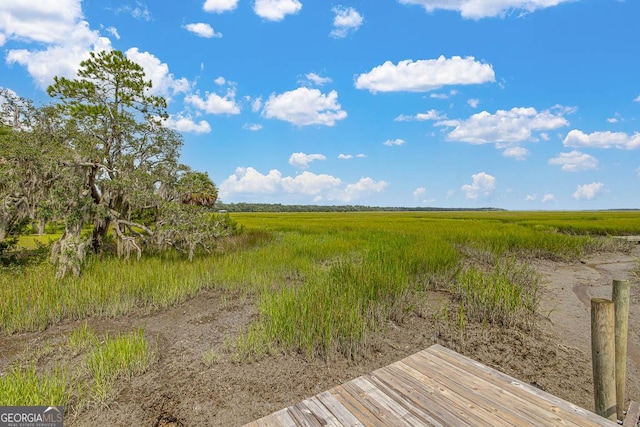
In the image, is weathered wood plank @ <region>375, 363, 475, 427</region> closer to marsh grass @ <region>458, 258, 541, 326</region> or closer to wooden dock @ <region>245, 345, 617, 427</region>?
wooden dock @ <region>245, 345, 617, 427</region>

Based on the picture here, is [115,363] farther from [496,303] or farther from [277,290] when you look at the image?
[496,303]

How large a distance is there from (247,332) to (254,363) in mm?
1036

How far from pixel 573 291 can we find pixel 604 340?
682cm

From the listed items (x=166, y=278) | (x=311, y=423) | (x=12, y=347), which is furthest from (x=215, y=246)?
(x=311, y=423)

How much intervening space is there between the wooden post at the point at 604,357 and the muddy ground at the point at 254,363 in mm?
624

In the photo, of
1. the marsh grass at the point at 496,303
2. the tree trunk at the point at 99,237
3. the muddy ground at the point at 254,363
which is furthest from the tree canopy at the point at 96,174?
the marsh grass at the point at 496,303

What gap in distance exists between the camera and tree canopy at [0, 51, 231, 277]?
7.33 metres

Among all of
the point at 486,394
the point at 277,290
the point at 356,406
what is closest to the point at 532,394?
the point at 486,394

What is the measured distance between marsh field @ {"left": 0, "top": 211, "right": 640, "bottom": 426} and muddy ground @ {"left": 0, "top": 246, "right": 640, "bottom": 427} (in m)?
0.02

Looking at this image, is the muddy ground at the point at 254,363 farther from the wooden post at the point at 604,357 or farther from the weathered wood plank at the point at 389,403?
the weathered wood plank at the point at 389,403

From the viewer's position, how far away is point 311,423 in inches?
91.2

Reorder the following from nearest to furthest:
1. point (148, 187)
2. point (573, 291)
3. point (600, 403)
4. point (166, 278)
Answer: point (600, 403) < point (166, 278) < point (573, 291) < point (148, 187)

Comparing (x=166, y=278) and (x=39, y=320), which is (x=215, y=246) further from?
(x=39, y=320)

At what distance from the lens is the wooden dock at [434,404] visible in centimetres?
234
